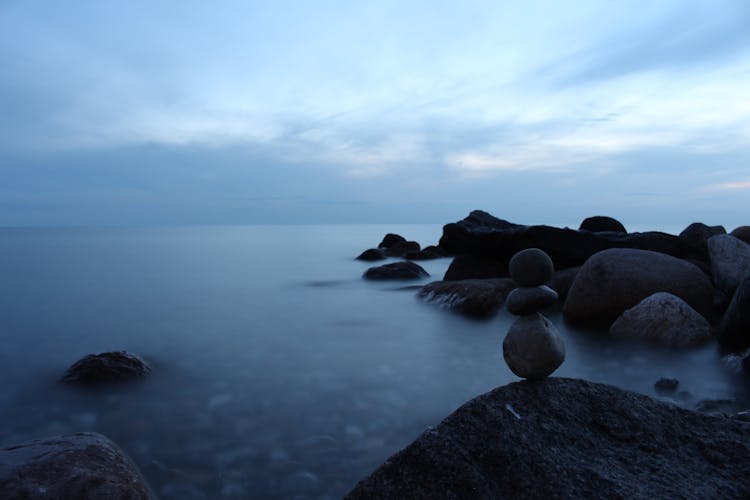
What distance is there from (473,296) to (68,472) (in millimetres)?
7795

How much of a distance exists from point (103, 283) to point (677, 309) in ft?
54.2

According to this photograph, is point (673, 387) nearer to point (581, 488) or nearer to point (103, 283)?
point (581, 488)

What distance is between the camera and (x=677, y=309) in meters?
6.95

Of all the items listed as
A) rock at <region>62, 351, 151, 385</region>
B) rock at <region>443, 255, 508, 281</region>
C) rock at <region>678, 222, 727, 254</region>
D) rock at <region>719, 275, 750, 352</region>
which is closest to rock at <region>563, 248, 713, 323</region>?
rock at <region>719, 275, 750, 352</region>

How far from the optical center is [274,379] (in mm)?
6102

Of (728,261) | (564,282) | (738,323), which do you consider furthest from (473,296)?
(738,323)

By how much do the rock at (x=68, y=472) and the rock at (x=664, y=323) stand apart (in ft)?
20.8

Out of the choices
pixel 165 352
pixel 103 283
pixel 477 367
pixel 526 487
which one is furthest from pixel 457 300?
pixel 103 283

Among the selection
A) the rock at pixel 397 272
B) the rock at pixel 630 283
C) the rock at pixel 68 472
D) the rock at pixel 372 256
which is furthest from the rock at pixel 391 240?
the rock at pixel 68 472

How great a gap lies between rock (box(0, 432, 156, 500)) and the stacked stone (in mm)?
2395

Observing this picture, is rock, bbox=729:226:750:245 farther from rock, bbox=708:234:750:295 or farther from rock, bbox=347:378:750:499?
rock, bbox=347:378:750:499

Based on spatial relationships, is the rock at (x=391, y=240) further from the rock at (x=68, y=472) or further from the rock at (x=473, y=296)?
the rock at (x=68, y=472)

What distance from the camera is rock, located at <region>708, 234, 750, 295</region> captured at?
8180mm

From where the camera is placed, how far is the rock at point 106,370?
5812 mm
